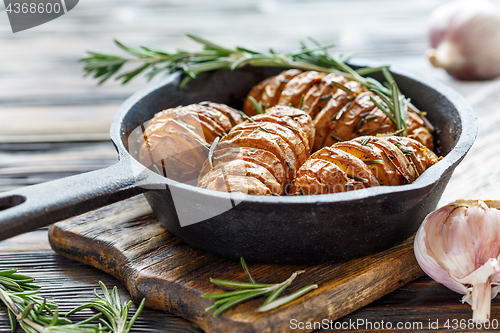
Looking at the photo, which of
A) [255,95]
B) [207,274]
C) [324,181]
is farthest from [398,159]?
[255,95]

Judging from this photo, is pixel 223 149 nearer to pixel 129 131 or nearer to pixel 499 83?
pixel 129 131

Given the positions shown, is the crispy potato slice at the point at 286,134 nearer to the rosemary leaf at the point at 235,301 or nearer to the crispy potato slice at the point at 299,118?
the crispy potato slice at the point at 299,118

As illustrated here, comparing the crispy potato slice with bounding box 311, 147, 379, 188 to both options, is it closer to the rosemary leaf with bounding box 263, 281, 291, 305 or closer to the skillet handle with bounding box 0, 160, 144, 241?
the rosemary leaf with bounding box 263, 281, 291, 305

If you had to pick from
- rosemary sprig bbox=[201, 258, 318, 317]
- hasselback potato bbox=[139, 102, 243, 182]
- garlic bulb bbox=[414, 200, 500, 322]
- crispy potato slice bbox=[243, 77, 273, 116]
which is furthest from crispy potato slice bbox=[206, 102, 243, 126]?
garlic bulb bbox=[414, 200, 500, 322]

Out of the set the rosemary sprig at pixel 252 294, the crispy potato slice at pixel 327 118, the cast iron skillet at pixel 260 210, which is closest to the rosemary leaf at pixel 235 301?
the rosemary sprig at pixel 252 294

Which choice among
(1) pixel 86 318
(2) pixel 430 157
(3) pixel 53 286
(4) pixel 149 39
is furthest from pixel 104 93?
(2) pixel 430 157

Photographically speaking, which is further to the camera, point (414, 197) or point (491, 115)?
point (491, 115)

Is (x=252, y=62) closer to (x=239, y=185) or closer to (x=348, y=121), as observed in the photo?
(x=348, y=121)
